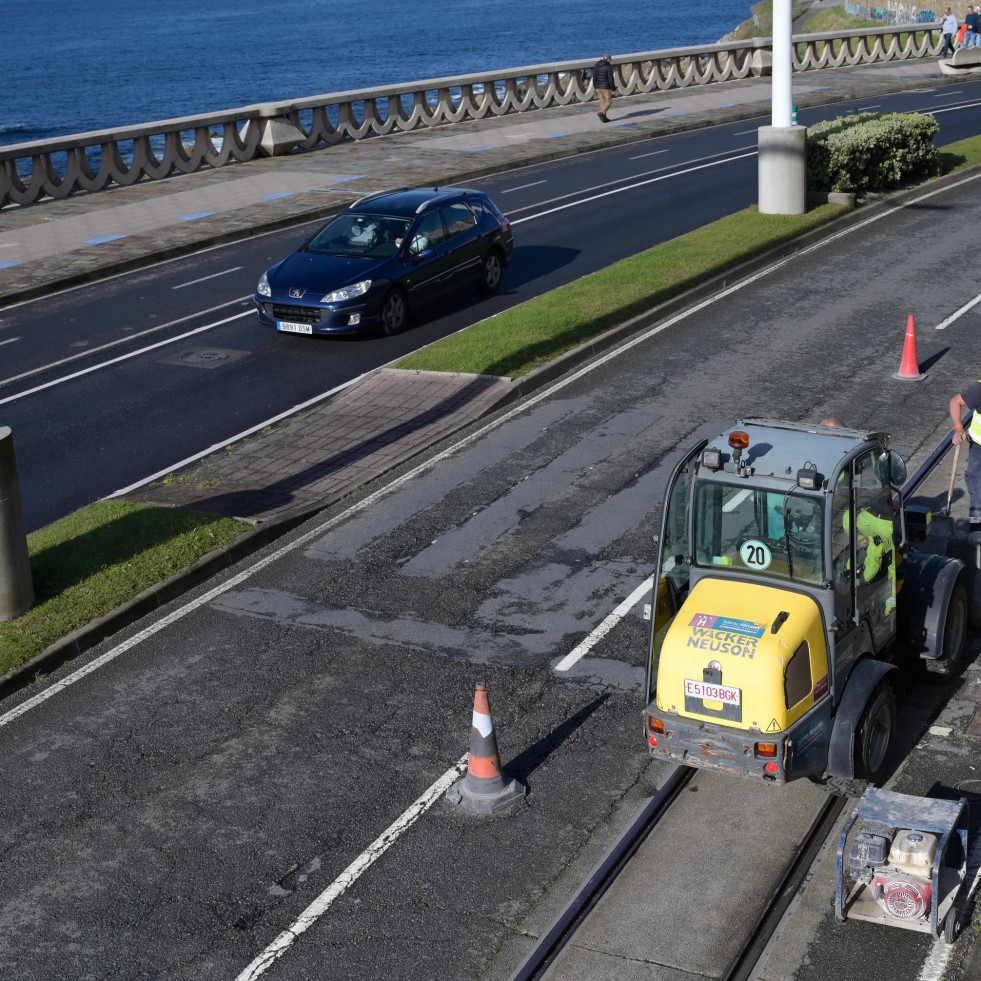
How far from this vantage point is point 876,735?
8281mm

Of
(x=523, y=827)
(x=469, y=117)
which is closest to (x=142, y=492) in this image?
(x=523, y=827)

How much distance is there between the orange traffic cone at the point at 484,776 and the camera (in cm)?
841

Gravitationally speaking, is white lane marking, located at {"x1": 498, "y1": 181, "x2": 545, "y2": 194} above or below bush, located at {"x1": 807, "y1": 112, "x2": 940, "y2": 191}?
below

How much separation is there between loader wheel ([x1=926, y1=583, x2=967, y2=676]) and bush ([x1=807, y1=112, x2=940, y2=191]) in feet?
55.9

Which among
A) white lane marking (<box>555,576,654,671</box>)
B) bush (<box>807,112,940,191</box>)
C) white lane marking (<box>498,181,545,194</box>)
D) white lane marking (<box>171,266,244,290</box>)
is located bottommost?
white lane marking (<box>555,576,654,671</box>)

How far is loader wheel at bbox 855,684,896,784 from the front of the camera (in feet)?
26.1

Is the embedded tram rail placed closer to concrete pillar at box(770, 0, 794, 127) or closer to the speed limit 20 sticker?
the speed limit 20 sticker

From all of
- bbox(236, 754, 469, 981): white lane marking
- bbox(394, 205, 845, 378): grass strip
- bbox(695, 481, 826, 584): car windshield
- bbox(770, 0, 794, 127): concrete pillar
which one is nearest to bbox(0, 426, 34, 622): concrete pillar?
bbox(236, 754, 469, 981): white lane marking

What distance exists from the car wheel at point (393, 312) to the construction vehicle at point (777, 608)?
1125 cm

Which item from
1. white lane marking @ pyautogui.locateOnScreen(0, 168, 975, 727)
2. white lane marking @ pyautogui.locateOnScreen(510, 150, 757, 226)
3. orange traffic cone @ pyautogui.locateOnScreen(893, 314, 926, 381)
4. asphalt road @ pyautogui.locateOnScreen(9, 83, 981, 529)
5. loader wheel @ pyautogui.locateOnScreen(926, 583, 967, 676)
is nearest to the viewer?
loader wheel @ pyautogui.locateOnScreen(926, 583, 967, 676)

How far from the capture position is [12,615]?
36.9 feet

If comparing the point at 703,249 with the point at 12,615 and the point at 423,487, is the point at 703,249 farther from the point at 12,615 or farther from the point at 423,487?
the point at 12,615

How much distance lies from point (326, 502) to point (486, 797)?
5.50m

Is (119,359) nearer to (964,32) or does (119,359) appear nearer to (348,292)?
(348,292)
